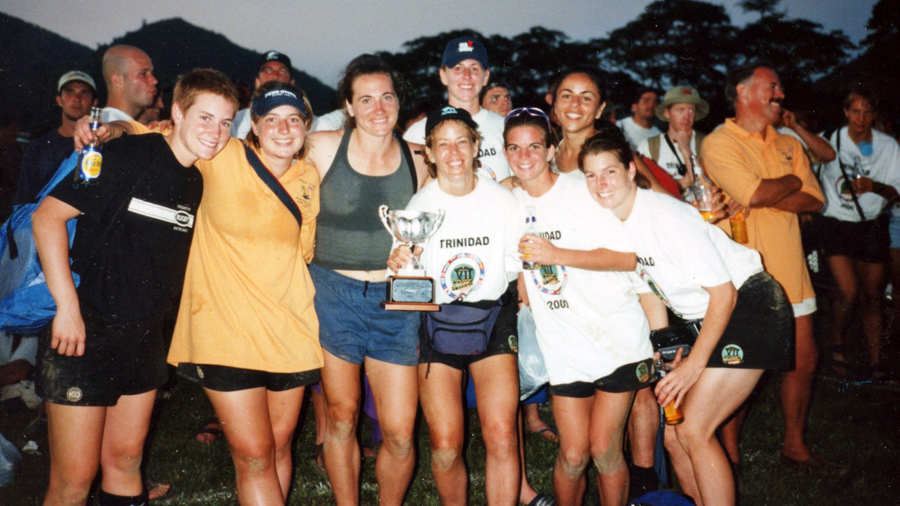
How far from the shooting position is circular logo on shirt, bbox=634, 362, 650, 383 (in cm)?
351

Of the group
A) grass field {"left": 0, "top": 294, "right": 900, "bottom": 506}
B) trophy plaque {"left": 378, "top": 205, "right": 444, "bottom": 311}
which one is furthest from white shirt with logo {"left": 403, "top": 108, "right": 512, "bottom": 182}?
grass field {"left": 0, "top": 294, "right": 900, "bottom": 506}

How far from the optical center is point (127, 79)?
4684mm

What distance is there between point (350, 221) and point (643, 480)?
7.75 ft

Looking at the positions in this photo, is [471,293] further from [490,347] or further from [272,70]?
[272,70]

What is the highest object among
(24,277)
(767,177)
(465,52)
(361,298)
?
(465,52)

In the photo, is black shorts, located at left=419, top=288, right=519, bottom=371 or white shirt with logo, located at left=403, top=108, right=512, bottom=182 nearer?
black shorts, located at left=419, top=288, right=519, bottom=371

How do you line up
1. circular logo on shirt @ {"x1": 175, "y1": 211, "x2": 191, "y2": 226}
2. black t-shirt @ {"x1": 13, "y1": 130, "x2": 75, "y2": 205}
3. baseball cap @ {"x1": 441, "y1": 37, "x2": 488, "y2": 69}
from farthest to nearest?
black t-shirt @ {"x1": 13, "y1": 130, "x2": 75, "y2": 205}, baseball cap @ {"x1": 441, "y1": 37, "x2": 488, "y2": 69}, circular logo on shirt @ {"x1": 175, "y1": 211, "x2": 191, "y2": 226}

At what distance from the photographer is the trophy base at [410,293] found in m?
3.33

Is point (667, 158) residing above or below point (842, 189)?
above

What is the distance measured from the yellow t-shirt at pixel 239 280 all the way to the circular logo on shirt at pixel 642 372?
5.86ft

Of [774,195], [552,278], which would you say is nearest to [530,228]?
[552,278]

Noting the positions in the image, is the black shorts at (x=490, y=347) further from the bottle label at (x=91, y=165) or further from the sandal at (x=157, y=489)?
the sandal at (x=157, y=489)

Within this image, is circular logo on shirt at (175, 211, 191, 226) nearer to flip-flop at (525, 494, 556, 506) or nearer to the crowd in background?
the crowd in background

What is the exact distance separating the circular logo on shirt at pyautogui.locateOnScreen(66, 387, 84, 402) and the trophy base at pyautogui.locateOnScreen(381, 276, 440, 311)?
150cm
